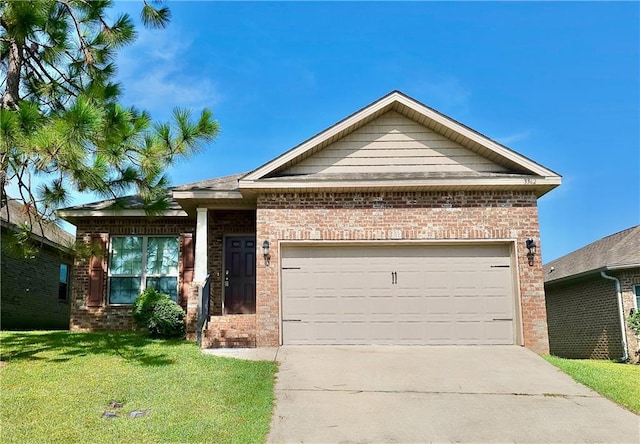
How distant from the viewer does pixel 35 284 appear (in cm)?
1648

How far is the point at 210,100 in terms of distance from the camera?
10.4 meters

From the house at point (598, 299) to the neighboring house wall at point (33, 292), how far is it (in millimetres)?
15365

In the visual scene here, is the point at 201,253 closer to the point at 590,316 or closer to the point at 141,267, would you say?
the point at 141,267

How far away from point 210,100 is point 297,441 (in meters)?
6.88

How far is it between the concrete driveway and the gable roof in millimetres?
3179

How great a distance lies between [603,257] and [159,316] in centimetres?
1244

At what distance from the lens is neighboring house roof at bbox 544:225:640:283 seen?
1408 cm

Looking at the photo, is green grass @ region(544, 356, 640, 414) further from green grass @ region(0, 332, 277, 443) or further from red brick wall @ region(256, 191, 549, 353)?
green grass @ region(0, 332, 277, 443)

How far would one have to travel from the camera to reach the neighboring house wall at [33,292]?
15.0m

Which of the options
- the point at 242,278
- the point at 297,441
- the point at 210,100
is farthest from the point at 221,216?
the point at 297,441

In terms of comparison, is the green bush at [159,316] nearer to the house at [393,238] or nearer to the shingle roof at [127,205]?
the house at [393,238]

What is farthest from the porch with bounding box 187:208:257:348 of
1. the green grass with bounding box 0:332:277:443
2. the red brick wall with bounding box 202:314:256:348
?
the green grass with bounding box 0:332:277:443

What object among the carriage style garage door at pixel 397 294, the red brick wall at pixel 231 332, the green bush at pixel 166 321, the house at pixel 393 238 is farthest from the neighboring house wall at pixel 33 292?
the carriage style garage door at pixel 397 294

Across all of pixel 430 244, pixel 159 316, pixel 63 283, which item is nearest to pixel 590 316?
pixel 430 244
